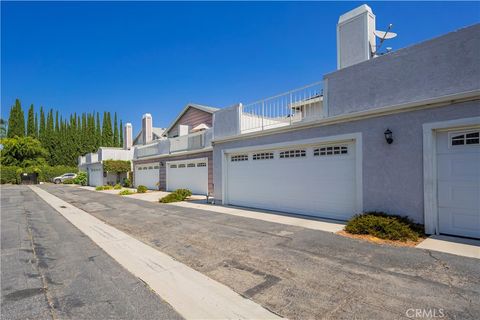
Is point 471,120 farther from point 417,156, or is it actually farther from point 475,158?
point 417,156

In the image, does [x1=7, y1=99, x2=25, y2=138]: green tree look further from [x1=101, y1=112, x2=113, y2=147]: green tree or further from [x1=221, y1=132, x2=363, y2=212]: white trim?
[x1=221, y1=132, x2=363, y2=212]: white trim

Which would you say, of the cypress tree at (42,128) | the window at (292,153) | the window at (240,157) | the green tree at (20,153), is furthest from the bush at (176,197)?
the cypress tree at (42,128)

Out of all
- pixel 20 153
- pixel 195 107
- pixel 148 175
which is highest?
pixel 195 107

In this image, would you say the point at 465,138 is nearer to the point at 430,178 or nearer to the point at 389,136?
the point at 430,178

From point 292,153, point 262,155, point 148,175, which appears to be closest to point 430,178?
point 292,153

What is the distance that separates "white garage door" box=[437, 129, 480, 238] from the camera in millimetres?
5441

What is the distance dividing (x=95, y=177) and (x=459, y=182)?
33749 mm

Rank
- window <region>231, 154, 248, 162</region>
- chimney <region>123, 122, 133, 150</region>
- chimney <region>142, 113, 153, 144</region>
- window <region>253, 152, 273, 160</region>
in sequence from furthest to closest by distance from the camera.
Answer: chimney <region>123, 122, 133, 150</region> → chimney <region>142, 113, 153, 144</region> → window <region>231, 154, 248, 162</region> → window <region>253, 152, 273, 160</region>

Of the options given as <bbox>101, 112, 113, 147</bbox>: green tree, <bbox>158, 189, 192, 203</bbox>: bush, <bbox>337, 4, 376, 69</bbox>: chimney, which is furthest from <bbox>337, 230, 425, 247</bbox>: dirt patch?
<bbox>101, 112, 113, 147</bbox>: green tree

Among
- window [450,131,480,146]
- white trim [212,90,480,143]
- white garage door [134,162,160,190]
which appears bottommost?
white garage door [134,162,160,190]

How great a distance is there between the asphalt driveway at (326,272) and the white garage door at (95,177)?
2567 centimetres

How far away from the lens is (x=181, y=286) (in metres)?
3.88

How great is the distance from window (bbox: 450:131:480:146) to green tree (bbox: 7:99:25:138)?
201 feet

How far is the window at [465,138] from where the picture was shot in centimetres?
546
